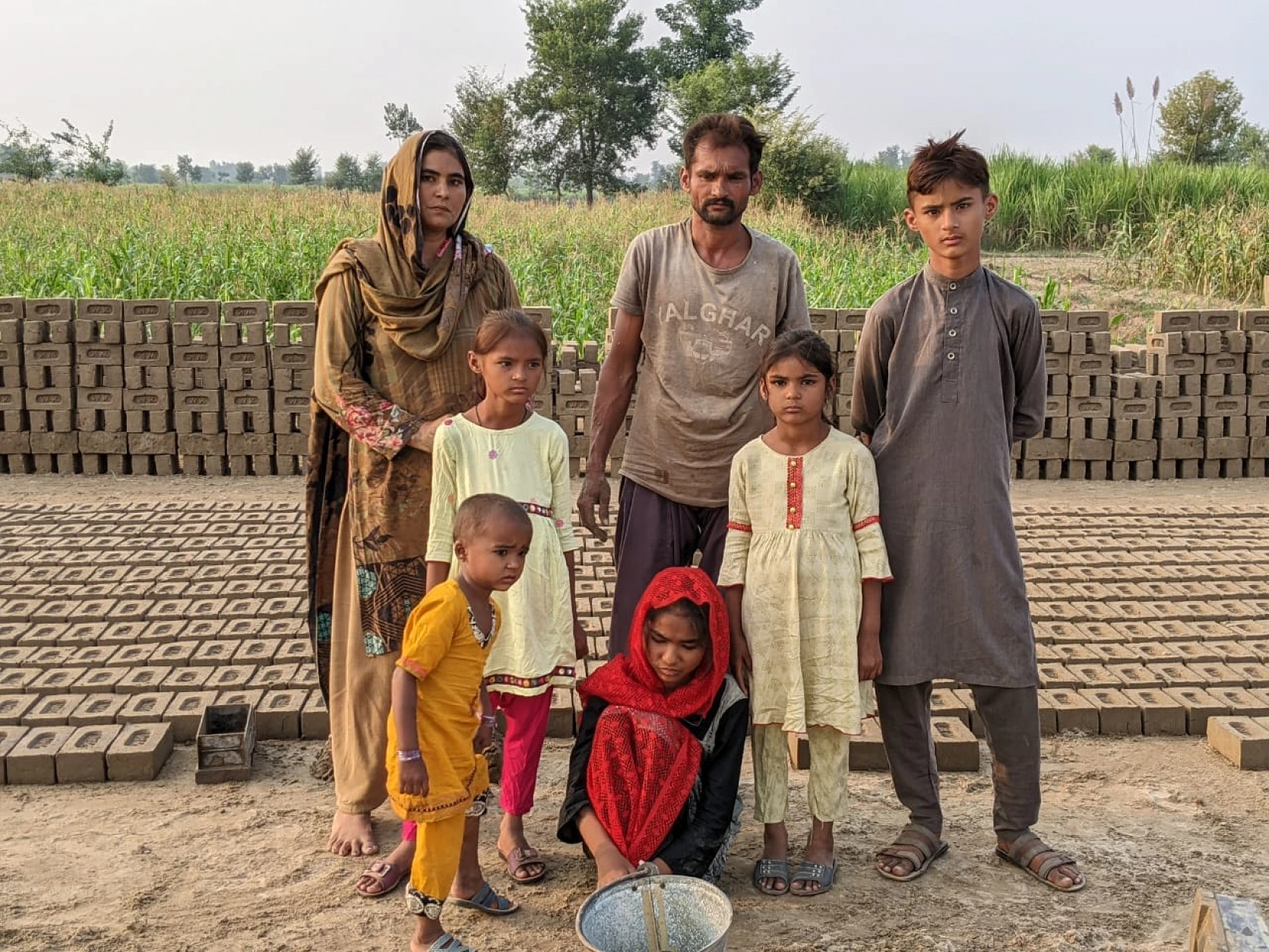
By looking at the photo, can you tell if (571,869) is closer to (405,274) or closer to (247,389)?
(405,274)

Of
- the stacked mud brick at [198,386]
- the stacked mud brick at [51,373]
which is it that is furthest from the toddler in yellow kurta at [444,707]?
the stacked mud brick at [51,373]

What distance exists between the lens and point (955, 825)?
12.0 feet

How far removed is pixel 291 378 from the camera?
28.4ft

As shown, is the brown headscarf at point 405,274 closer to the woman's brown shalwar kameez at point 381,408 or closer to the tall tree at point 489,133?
the woman's brown shalwar kameez at point 381,408

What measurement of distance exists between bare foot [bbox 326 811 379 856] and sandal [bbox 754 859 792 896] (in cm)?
109

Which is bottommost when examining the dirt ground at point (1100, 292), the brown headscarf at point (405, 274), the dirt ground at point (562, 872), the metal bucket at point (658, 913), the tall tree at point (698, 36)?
the dirt ground at point (562, 872)

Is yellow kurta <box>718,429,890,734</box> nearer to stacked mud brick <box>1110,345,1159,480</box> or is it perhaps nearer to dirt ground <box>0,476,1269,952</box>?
dirt ground <box>0,476,1269,952</box>

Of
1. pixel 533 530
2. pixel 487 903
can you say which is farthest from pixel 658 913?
pixel 533 530

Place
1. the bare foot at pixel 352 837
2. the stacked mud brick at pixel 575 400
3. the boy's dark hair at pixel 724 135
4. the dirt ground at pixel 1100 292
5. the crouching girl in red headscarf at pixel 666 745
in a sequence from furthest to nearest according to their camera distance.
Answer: the dirt ground at pixel 1100 292 < the stacked mud brick at pixel 575 400 < the bare foot at pixel 352 837 < the boy's dark hair at pixel 724 135 < the crouching girl in red headscarf at pixel 666 745

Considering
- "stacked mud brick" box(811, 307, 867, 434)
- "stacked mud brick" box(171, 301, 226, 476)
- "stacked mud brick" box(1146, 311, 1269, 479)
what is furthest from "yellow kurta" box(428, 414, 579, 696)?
"stacked mud brick" box(1146, 311, 1269, 479)

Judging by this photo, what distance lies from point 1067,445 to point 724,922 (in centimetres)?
722

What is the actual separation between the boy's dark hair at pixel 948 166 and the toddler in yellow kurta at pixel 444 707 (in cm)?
135

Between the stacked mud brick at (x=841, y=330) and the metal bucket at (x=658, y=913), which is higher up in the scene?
the stacked mud brick at (x=841, y=330)

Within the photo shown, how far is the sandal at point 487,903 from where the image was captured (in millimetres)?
3100
